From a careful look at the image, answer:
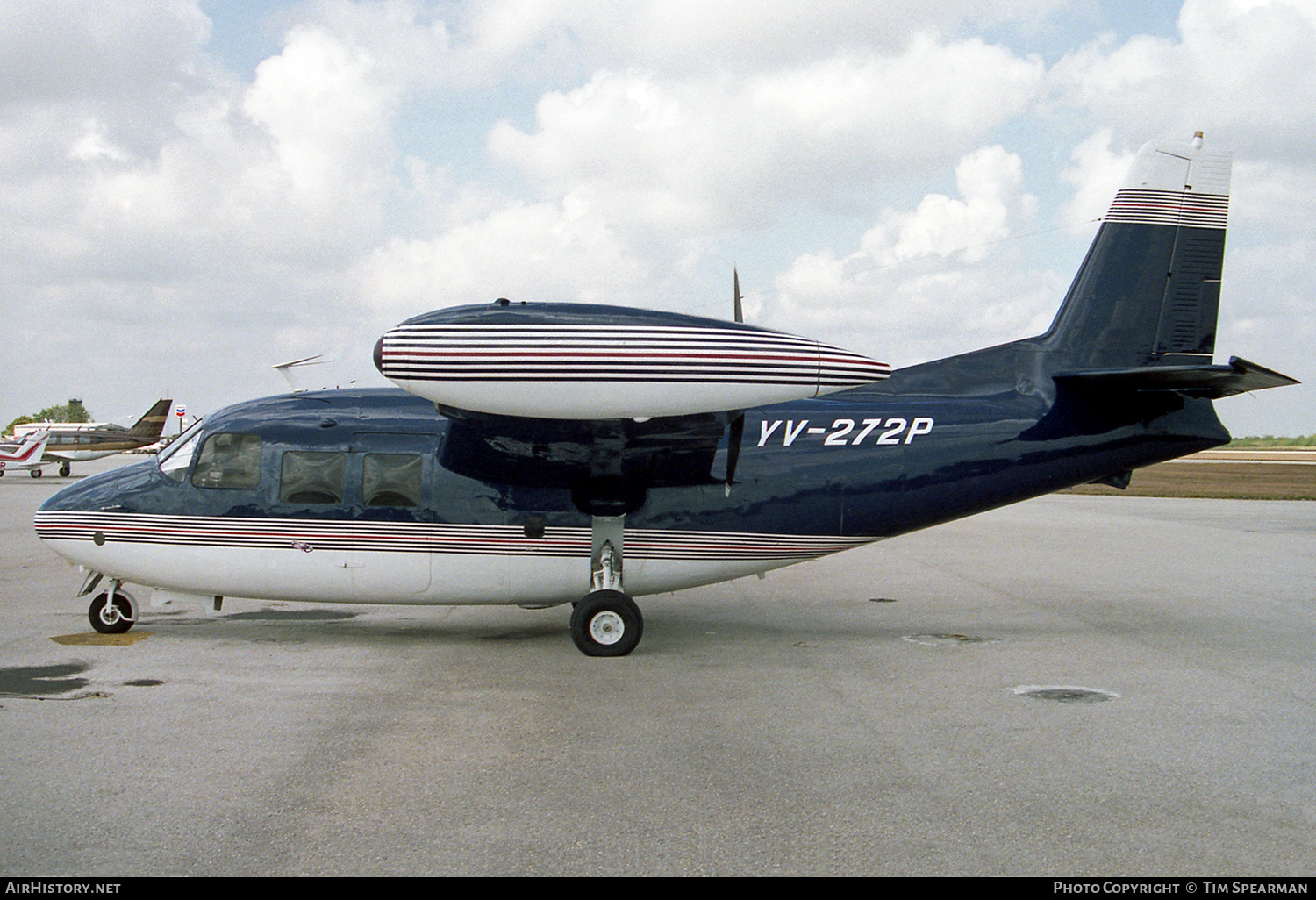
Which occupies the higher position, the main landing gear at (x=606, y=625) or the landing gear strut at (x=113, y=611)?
the main landing gear at (x=606, y=625)

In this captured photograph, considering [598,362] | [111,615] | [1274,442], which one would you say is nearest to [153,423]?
[111,615]

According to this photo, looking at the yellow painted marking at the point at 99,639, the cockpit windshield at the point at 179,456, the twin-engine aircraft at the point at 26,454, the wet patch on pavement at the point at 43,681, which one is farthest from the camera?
the twin-engine aircraft at the point at 26,454

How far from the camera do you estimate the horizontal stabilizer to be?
912cm

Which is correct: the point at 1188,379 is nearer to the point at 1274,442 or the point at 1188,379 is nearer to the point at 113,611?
the point at 113,611

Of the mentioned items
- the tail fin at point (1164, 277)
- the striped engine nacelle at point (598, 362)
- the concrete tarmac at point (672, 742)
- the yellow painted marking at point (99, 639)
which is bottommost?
the yellow painted marking at point (99, 639)

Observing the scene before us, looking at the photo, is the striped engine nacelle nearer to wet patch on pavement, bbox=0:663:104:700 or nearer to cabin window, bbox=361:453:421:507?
cabin window, bbox=361:453:421:507

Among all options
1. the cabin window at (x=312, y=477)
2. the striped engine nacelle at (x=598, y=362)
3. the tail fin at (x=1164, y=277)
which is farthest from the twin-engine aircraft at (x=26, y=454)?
the tail fin at (x=1164, y=277)

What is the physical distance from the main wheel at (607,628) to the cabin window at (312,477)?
275 cm

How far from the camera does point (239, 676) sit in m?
8.27

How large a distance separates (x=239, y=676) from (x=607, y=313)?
429cm

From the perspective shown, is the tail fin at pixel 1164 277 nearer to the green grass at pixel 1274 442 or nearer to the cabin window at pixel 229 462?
the cabin window at pixel 229 462

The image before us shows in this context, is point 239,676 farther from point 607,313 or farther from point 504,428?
point 607,313

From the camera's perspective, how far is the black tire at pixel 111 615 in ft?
32.9

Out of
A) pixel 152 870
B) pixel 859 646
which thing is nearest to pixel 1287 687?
pixel 859 646
